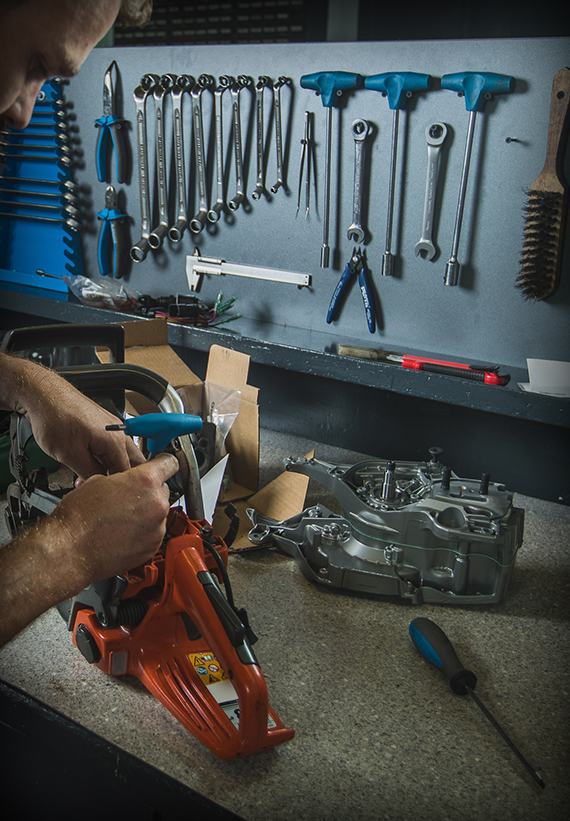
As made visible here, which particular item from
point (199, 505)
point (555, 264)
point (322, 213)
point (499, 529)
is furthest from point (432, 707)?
point (322, 213)

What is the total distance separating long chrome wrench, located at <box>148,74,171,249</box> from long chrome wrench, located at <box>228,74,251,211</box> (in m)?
0.28

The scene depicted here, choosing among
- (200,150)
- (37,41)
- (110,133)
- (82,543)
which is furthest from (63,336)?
(110,133)

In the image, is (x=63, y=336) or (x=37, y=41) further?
(x=63, y=336)

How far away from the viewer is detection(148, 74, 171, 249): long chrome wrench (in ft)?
7.60

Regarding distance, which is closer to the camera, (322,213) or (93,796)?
(93,796)

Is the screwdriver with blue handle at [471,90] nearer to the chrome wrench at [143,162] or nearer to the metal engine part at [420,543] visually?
the metal engine part at [420,543]

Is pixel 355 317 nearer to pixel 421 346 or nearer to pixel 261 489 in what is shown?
pixel 421 346

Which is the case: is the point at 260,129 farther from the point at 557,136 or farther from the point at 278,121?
the point at 557,136

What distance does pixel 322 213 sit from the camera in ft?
7.01

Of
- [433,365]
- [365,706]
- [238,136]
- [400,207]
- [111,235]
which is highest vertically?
[238,136]

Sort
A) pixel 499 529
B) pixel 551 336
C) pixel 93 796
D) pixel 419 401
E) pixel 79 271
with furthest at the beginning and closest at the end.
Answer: pixel 79 271 < pixel 419 401 < pixel 551 336 < pixel 499 529 < pixel 93 796

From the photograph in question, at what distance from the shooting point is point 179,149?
2.34m

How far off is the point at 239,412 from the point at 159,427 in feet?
3.04

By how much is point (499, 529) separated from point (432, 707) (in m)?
0.39
